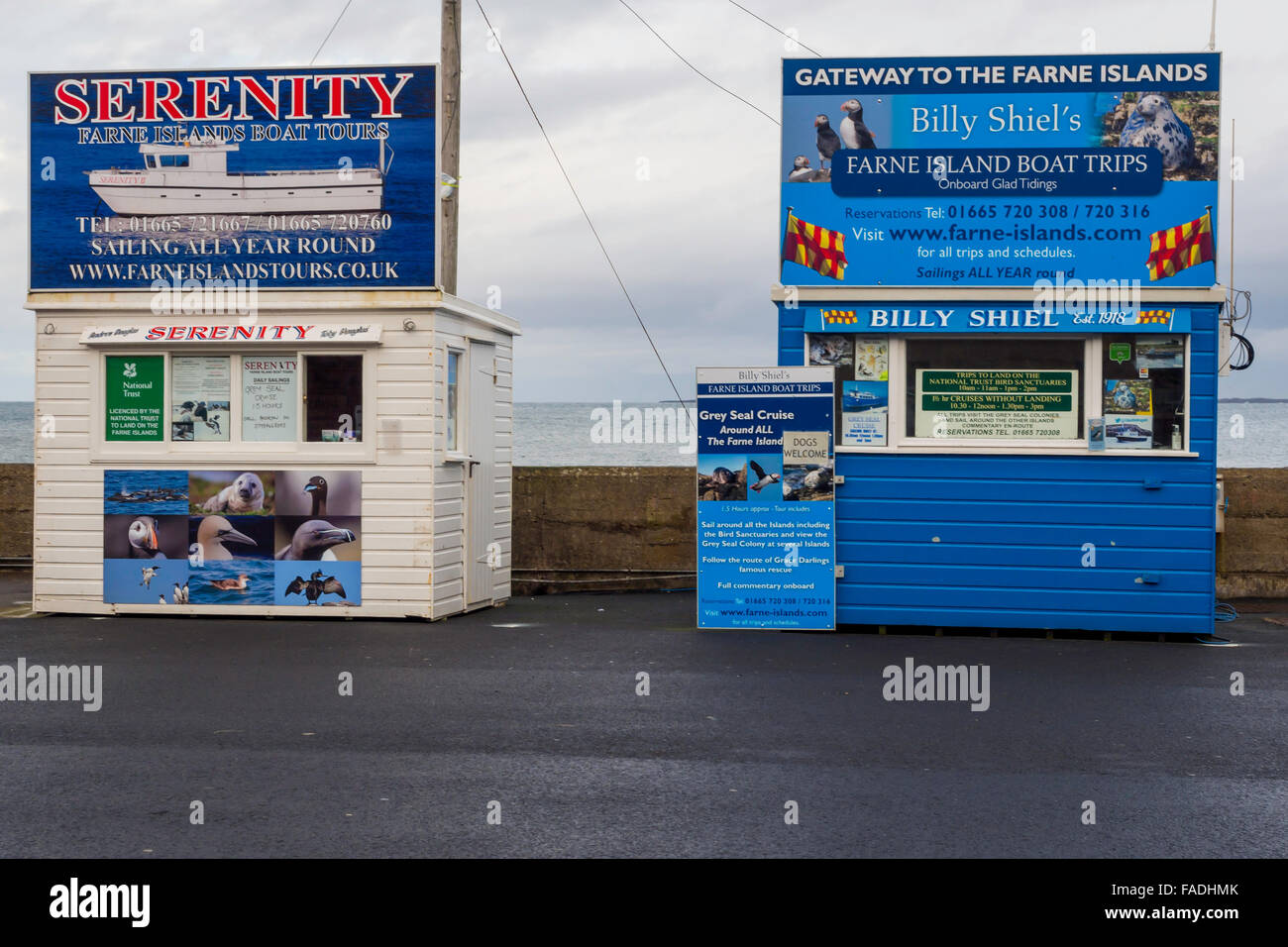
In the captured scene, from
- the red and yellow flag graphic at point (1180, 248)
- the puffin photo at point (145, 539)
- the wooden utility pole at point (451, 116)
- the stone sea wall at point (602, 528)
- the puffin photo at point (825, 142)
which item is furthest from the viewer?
the stone sea wall at point (602, 528)

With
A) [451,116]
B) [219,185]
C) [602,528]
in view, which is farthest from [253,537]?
[451,116]

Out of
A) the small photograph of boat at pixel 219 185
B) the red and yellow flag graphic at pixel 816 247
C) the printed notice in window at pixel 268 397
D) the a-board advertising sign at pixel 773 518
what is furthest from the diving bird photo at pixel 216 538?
the red and yellow flag graphic at pixel 816 247

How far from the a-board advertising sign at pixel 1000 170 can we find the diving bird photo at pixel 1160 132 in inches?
0.4

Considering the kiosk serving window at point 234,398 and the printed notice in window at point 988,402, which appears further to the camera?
the kiosk serving window at point 234,398

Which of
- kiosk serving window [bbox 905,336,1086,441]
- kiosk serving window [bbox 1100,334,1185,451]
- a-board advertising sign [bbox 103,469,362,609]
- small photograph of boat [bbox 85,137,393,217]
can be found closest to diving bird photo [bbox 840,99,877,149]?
kiosk serving window [bbox 905,336,1086,441]

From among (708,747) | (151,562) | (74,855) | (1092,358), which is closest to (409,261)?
(151,562)

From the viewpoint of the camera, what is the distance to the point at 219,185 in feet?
43.6

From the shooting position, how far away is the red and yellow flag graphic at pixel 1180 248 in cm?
1199

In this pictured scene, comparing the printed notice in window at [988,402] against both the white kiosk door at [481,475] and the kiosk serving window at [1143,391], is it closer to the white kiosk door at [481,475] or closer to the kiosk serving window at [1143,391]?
the kiosk serving window at [1143,391]

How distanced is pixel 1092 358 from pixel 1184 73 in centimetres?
240

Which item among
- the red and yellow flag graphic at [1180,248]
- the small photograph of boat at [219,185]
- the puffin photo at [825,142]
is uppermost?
the puffin photo at [825,142]

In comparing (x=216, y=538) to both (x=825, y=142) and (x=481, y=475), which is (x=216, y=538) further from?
(x=825, y=142)

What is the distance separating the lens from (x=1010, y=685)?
9570mm

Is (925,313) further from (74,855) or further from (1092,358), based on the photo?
(74,855)
